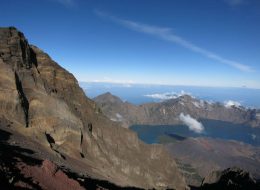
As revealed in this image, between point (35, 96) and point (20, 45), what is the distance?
513 inches

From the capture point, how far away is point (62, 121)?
200ft

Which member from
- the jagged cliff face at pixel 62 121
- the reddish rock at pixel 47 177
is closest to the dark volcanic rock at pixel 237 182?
the jagged cliff face at pixel 62 121

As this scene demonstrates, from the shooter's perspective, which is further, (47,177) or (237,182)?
(237,182)

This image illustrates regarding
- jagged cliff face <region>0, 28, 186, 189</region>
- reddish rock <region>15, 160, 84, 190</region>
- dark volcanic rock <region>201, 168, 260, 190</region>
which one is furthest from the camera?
dark volcanic rock <region>201, 168, 260, 190</region>

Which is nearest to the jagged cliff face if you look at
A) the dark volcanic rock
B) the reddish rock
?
the dark volcanic rock

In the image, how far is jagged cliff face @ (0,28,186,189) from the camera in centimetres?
5316

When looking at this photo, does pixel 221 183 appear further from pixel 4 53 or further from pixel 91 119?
pixel 4 53

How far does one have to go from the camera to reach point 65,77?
263 feet

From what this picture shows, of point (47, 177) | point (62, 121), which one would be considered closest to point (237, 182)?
point (62, 121)

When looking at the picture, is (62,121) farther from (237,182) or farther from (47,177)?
(237,182)

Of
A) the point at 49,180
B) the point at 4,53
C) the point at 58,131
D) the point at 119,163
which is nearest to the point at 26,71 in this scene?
the point at 4,53

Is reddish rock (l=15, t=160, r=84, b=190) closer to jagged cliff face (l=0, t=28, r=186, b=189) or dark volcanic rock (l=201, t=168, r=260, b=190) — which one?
jagged cliff face (l=0, t=28, r=186, b=189)

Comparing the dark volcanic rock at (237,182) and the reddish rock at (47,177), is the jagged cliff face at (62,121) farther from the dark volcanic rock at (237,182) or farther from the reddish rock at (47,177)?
the reddish rock at (47,177)

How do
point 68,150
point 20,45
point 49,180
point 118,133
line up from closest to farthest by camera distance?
point 49,180 < point 68,150 < point 20,45 < point 118,133
